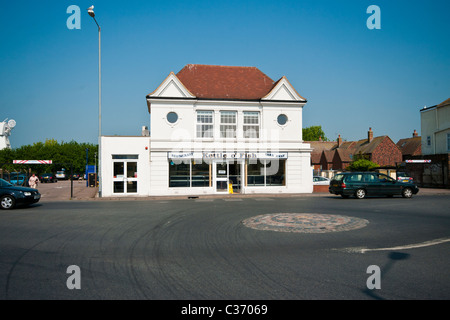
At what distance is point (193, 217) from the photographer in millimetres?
13023

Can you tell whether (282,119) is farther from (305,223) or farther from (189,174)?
(305,223)

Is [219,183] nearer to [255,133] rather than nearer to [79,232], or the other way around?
[255,133]

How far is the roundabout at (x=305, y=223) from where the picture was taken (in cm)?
1020

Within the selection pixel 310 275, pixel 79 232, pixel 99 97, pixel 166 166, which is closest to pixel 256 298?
pixel 310 275

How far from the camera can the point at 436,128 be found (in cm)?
3962

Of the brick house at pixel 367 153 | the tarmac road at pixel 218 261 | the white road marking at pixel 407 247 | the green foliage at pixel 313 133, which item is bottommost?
the white road marking at pixel 407 247

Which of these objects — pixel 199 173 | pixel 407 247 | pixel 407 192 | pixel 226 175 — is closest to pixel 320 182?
pixel 407 192

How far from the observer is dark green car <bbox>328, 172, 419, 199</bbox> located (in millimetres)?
21969

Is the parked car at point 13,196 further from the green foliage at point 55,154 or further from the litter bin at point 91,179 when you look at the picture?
the green foliage at point 55,154

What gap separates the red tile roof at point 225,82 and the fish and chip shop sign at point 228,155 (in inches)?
164

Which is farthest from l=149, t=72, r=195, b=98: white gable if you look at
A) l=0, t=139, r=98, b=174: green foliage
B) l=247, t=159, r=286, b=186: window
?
l=0, t=139, r=98, b=174: green foliage

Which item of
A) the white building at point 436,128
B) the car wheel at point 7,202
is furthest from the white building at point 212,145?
the white building at point 436,128

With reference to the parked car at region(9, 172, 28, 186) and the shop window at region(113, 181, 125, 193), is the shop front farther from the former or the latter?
the parked car at region(9, 172, 28, 186)

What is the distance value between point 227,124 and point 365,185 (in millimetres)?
10599
